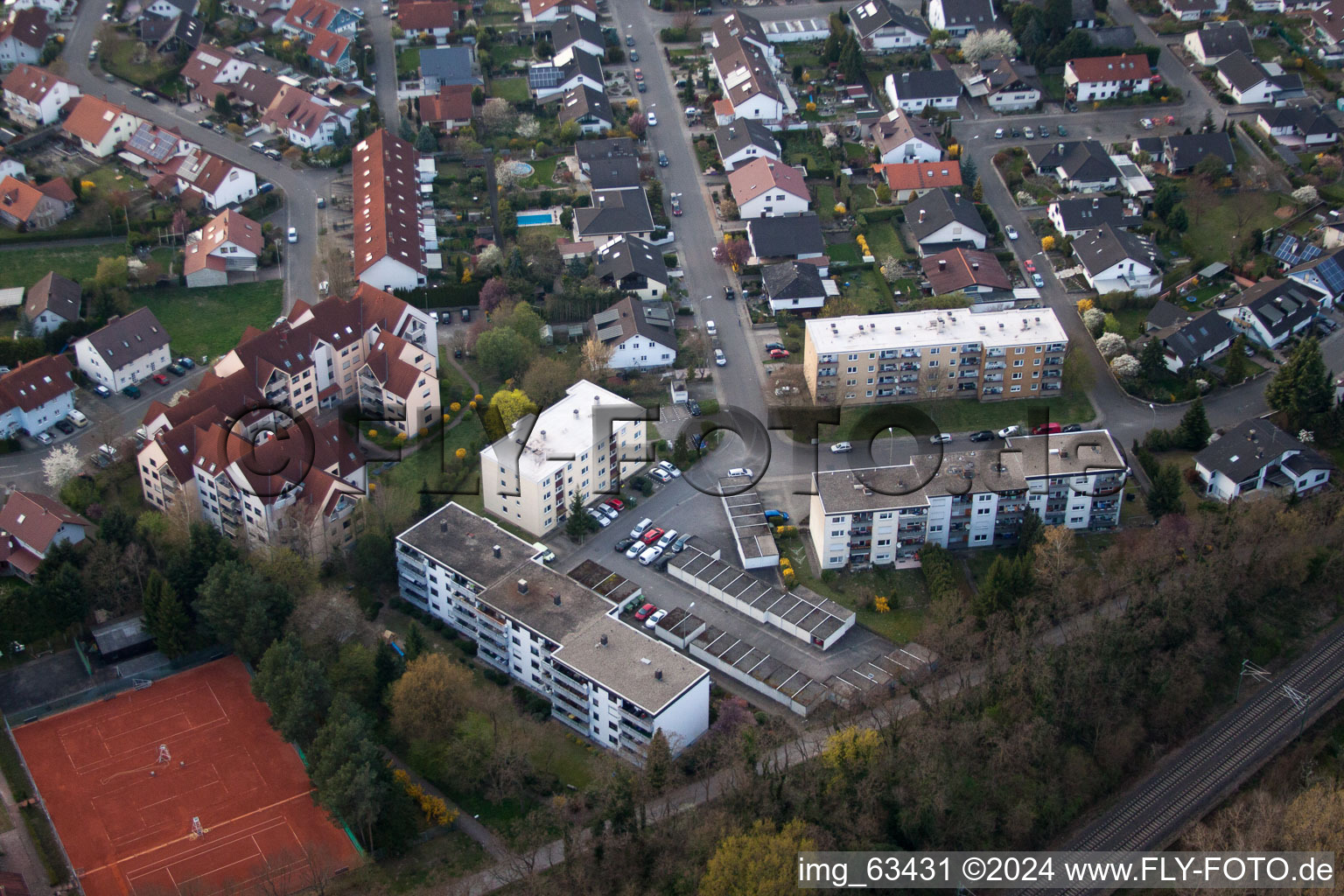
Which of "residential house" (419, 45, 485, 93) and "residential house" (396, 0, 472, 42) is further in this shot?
"residential house" (396, 0, 472, 42)

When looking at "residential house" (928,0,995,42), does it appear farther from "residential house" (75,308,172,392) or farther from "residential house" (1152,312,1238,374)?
"residential house" (75,308,172,392)

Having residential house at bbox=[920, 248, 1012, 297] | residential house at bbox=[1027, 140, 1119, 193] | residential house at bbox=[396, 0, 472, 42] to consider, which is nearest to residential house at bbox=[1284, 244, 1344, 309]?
residential house at bbox=[1027, 140, 1119, 193]

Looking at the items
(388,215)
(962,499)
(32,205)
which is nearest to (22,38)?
(32,205)

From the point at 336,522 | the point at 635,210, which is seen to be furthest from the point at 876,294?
the point at 336,522

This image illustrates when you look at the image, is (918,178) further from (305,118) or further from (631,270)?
(305,118)

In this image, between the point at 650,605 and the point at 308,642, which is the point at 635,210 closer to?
the point at 650,605

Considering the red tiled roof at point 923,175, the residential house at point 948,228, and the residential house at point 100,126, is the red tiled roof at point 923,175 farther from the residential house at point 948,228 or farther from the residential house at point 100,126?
the residential house at point 100,126

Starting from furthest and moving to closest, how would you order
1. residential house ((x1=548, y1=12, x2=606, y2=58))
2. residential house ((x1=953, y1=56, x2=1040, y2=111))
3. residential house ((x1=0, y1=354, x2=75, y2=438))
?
1. residential house ((x1=548, y1=12, x2=606, y2=58))
2. residential house ((x1=953, y1=56, x2=1040, y2=111))
3. residential house ((x1=0, y1=354, x2=75, y2=438))

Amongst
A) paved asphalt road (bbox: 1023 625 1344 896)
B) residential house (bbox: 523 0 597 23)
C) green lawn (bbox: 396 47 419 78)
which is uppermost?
residential house (bbox: 523 0 597 23)

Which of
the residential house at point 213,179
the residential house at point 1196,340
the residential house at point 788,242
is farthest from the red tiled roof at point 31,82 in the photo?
the residential house at point 1196,340
